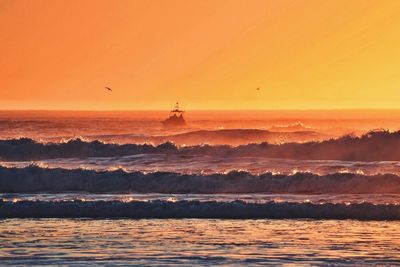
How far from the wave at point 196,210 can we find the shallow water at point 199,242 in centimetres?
124

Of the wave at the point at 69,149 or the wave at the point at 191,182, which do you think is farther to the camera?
the wave at the point at 69,149

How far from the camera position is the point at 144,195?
3862 cm

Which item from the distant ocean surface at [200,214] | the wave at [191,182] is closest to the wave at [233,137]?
the distant ocean surface at [200,214]

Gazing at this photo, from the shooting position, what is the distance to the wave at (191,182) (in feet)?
135

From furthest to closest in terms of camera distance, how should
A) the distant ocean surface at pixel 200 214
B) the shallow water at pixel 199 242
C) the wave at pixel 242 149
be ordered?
the wave at pixel 242 149 → the distant ocean surface at pixel 200 214 → the shallow water at pixel 199 242

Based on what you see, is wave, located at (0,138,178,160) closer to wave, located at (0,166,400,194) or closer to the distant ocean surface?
the distant ocean surface

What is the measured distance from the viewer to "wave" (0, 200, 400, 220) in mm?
32281

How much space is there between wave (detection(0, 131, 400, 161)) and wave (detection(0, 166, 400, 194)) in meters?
16.0

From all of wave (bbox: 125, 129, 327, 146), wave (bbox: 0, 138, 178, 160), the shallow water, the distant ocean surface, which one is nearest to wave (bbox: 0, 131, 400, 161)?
wave (bbox: 0, 138, 178, 160)

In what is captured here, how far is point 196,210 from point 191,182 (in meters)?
9.33

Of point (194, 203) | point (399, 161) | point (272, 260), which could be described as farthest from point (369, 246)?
point (399, 161)

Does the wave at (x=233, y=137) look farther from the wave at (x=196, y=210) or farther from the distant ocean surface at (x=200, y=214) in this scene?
→ the wave at (x=196, y=210)

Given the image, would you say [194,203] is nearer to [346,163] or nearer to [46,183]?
[46,183]

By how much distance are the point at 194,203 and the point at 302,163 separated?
20.3 metres
